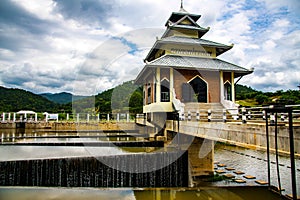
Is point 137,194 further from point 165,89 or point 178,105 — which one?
point 165,89

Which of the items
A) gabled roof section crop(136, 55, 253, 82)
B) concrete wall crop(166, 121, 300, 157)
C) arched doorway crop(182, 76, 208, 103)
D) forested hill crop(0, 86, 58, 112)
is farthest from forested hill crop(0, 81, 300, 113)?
concrete wall crop(166, 121, 300, 157)

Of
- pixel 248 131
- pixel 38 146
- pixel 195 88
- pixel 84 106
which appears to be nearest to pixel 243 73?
pixel 195 88

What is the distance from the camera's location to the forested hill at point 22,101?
51375mm

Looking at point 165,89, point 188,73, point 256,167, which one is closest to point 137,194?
point 165,89

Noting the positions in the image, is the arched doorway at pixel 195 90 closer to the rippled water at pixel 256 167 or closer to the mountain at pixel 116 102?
the rippled water at pixel 256 167

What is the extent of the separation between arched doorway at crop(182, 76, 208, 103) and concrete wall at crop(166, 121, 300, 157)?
706 cm

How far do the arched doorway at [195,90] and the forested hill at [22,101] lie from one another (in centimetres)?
4256

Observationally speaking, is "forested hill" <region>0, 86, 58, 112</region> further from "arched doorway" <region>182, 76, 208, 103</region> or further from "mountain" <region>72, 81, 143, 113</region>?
"arched doorway" <region>182, 76, 208, 103</region>

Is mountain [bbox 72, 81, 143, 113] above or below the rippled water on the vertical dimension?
above

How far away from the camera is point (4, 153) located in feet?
49.5

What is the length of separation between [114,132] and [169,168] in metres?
17.9

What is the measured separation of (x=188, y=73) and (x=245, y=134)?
37.7ft

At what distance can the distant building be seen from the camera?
17.7 m

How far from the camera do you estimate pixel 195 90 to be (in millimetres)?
19188
